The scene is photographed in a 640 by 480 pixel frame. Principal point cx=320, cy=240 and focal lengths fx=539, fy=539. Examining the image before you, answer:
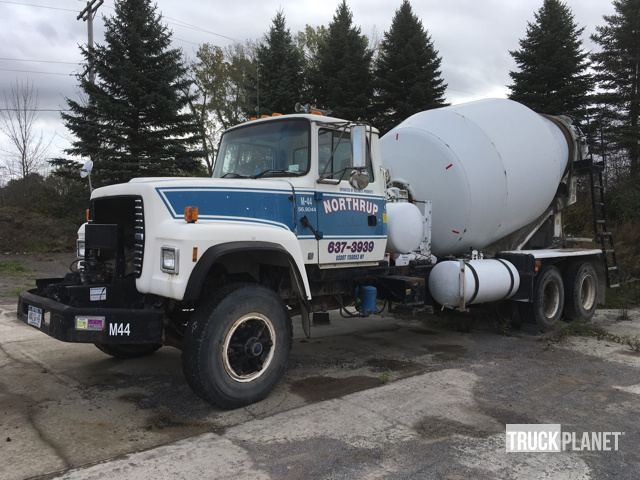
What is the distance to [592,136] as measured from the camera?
980cm

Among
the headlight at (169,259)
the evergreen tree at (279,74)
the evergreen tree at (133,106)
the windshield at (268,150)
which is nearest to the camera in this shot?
the headlight at (169,259)

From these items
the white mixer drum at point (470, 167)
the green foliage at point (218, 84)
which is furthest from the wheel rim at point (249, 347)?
the green foliage at point (218, 84)

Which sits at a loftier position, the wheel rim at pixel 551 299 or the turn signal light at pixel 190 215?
the turn signal light at pixel 190 215

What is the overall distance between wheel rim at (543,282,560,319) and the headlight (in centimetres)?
648

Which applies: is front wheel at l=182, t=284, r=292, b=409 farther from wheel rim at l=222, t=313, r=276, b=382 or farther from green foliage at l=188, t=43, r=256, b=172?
green foliage at l=188, t=43, r=256, b=172

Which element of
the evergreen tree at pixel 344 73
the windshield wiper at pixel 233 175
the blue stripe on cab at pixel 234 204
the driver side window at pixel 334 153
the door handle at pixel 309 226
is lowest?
the door handle at pixel 309 226

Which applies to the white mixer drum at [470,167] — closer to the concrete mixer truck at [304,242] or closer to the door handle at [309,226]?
the concrete mixer truck at [304,242]

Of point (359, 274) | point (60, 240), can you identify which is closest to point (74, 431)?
point (359, 274)

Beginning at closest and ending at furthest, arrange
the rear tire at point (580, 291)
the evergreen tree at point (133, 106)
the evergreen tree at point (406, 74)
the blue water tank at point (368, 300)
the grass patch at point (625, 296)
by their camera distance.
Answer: the blue water tank at point (368, 300)
the rear tire at point (580, 291)
the grass patch at point (625, 296)
the evergreen tree at point (133, 106)
the evergreen tree at point (406, 74)

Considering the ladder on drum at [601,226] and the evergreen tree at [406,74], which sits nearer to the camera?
the ladder on drum at [601,226]

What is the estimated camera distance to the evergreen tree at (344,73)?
25469 mm

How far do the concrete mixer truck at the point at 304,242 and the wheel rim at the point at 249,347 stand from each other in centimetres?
1

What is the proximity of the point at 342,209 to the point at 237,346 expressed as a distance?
6.42 ft

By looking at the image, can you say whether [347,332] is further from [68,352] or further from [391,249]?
[68,352]
